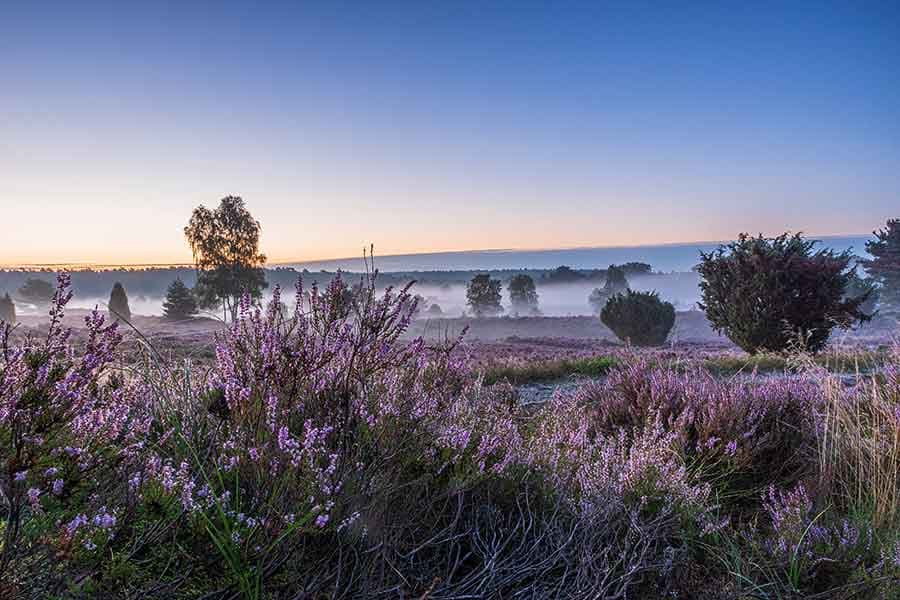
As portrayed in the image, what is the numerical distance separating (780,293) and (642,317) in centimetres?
1993

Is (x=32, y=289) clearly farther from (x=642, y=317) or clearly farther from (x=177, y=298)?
(x=642, y=317)

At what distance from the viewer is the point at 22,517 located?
1.63 m

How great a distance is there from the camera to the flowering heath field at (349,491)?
149 centimetres

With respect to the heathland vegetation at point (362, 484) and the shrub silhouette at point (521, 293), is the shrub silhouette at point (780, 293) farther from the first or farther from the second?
the shrub silhouette at point (521, 293)

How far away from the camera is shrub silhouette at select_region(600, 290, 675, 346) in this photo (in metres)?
33.1

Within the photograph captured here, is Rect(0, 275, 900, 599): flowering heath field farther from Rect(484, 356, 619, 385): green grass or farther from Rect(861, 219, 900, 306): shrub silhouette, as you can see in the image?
Rect(861, 219, 900, 306): shrub silhouette

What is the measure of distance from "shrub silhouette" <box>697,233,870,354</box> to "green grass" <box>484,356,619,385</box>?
16.0 ft

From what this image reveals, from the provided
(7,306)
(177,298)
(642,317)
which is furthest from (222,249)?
(642,317)

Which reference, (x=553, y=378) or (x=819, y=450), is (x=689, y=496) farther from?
(x=553, y=378)

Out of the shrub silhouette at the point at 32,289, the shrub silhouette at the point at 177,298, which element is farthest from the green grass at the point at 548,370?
the shrub silhouette at the point at 32,289

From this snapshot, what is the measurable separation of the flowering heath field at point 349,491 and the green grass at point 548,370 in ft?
22.1

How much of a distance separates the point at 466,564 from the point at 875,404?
12.6 ft

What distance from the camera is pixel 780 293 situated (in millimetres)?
13547

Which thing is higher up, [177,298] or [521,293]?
[177,298]
